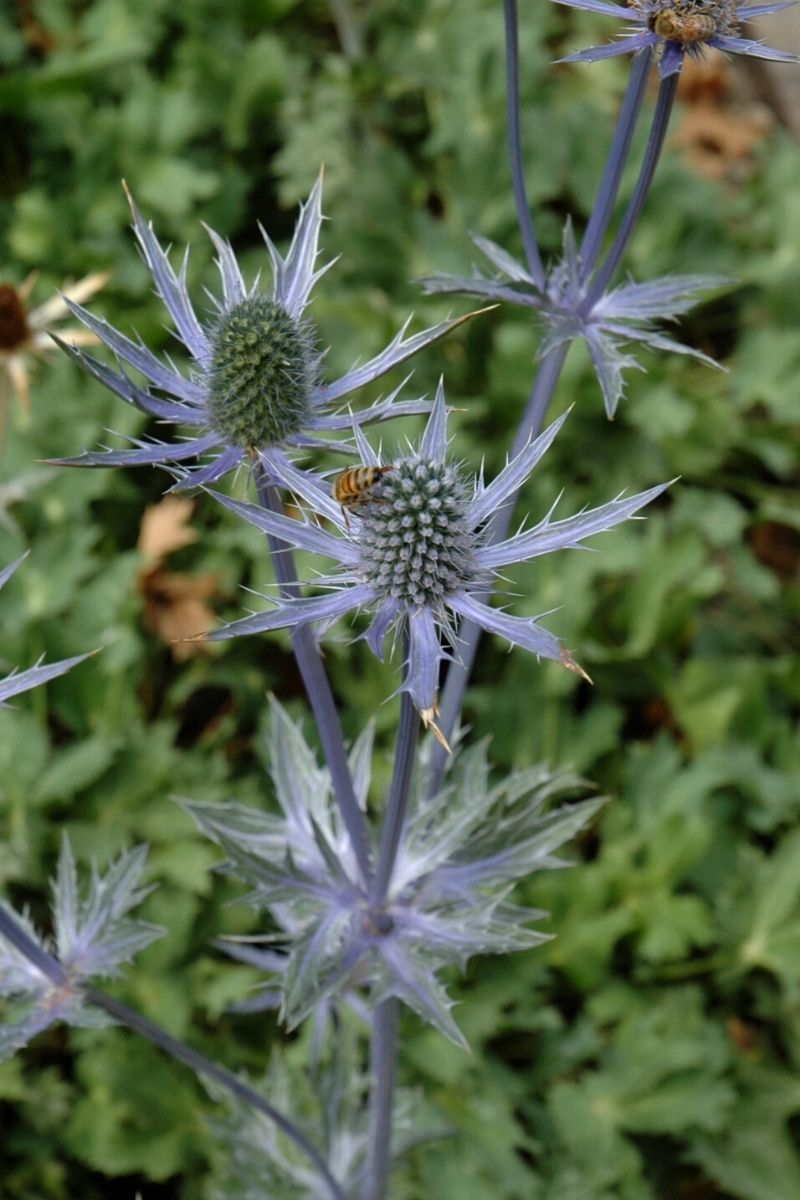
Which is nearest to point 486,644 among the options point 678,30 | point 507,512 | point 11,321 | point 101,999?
point 11,321

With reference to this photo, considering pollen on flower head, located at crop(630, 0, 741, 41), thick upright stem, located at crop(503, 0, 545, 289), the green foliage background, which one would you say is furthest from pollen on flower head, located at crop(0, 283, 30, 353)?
pollen on flower head, located at crop(630, 0, 741, 41)

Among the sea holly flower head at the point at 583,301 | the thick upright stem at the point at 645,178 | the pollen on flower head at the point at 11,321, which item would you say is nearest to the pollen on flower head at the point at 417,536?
the sea holly flower head at the point at 583,301

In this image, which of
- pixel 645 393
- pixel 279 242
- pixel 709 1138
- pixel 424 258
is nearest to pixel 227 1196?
pixel 709 1138

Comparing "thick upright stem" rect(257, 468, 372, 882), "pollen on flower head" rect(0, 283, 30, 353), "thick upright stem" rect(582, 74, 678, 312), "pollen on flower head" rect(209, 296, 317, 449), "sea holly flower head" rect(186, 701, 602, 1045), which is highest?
"thick upright stem" rect(582, 74, 678, 312)

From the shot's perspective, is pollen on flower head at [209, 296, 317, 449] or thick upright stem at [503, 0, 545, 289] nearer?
pollen on flower head at [209, 296, 317, 449]

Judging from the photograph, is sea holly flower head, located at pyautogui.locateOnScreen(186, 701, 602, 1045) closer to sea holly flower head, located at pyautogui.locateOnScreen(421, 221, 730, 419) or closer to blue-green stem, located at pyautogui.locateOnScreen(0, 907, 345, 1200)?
blue-green stem, located at pyautogui.locateOnScreen(0, 907, 345, 1200)

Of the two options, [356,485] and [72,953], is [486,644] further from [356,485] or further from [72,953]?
[356,485]

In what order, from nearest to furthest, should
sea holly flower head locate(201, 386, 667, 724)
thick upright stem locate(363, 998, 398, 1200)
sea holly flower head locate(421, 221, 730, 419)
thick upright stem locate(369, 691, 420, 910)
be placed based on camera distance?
1. sea holly flower head locate(201, 386, 667, 724)
2. thick upright stem locate(369, 691, 420, 910)
3. sea holly flower head locate(421, 221, 730, 419)
4. thick upright stem locate(363, 998, 398, 1200)
